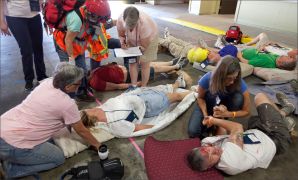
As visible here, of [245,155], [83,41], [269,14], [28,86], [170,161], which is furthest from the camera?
[269,14]

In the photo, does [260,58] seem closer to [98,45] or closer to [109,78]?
[109,78]

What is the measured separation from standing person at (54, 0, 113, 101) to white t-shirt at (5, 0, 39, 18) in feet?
1.53

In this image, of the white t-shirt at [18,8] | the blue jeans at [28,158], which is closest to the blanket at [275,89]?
the blue jeans at [28,158]

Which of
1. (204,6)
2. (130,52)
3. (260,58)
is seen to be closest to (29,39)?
(130,52)

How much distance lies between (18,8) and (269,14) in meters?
5.82

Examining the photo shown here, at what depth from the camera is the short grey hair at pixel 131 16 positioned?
7.14 feet

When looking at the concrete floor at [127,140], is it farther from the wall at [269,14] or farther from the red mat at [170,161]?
the wall at [269,14]

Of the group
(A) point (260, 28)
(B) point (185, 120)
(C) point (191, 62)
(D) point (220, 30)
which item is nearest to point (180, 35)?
(D) point (220, 30)

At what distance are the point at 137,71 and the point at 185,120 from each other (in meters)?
0.82

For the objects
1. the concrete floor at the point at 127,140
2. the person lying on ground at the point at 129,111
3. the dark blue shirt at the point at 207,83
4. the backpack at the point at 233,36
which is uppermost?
the dark blue shirt at the point at 207,83

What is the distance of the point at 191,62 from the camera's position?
3689 mm

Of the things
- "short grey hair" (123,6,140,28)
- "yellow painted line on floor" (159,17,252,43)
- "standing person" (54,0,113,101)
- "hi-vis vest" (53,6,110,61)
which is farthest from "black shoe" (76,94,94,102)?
"yellow painted line on floor" (159,17,252,43)

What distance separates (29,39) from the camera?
8.54 ft

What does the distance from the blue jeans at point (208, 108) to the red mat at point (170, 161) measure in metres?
0.13
